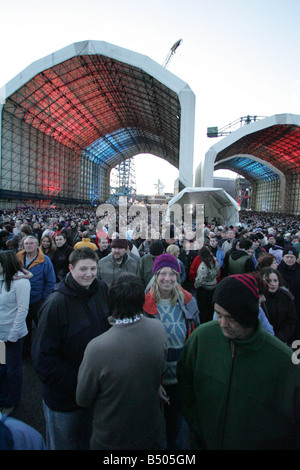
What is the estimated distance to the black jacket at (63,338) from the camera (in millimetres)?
1547

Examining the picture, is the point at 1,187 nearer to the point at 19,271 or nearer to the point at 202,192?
the point at 202,192

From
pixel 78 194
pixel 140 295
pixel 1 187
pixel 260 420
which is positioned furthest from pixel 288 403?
pixel 78 194

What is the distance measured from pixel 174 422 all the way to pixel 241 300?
51.5 inches

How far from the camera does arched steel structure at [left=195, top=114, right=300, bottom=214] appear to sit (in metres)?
18.9

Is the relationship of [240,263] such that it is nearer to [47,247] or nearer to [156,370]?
[156,370]

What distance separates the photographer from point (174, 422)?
74.2 inches

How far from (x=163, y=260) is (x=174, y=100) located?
63.7ft

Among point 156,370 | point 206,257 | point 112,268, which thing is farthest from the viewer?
point 206,257

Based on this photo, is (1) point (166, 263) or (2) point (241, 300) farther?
(1) point (166, 263)

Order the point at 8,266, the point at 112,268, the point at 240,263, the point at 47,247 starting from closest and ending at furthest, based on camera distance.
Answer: the point at 8,266
the point at 112,268
the point at 240,263
the point at 47,247

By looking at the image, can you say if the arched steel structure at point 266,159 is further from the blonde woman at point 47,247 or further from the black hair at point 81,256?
the black hair at point 81,256

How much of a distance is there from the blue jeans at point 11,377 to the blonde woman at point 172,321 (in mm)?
1446


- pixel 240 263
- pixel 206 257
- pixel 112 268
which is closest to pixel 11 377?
pixel 112 268

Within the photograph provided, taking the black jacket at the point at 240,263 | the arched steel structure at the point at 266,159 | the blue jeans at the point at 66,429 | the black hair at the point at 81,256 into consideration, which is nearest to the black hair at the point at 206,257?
the black jacket at the point at 240,263
